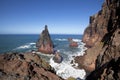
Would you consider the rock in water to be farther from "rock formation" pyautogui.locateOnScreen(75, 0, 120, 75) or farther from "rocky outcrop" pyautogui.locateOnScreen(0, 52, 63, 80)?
"rocky outcrop" pyautogui.locateOnScreen(0, 52, 63, 80)

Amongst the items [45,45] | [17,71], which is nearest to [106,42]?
[17,71]

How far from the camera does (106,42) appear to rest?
22422mm

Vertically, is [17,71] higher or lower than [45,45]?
higher

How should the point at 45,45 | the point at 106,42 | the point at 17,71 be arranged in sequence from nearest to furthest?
1. the point at 17,71
2. the point at 106,42
3. the point at 45,45

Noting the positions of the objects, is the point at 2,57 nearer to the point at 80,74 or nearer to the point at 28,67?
the point at 28,67

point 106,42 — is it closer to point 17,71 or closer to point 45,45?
point 17,71

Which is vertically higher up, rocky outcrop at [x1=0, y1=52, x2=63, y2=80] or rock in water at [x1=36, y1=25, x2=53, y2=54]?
rocky outcrop at [x1=0, y1=52, x2=63, y2=80]

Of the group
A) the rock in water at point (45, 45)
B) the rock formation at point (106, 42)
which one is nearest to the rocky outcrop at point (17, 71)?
the rock formation at point (106, 42)

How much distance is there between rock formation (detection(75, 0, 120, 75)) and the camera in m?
16.3

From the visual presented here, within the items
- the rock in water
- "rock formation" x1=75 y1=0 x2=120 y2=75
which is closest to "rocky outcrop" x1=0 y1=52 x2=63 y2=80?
"rock formation" x1=75 y1=0 x2=120 y2=75

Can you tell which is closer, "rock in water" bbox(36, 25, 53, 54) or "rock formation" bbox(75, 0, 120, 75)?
"rock formation" bbox(75, 0, 120, 75)

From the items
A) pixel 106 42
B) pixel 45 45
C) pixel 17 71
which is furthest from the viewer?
pixel 45 45

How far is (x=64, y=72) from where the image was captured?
158ft

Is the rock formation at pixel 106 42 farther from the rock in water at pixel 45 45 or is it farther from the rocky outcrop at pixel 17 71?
the rock in water at pixel 45 45
